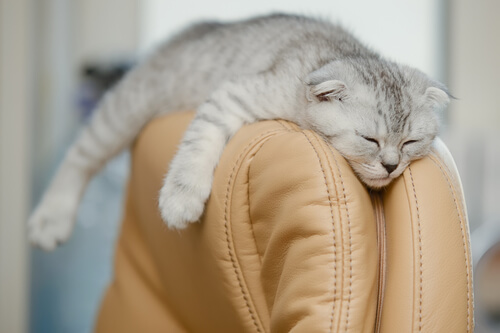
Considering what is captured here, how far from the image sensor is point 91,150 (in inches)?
54.6

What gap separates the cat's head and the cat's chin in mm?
45

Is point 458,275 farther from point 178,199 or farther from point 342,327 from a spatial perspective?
point 178,199

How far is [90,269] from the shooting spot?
2482 millimetres

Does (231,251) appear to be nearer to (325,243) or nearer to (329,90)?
(325,243)

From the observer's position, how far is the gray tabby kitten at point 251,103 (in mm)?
782

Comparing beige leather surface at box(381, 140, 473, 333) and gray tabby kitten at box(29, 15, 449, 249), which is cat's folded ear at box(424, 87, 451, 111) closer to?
gray tabby kitten at box(29, 15, 449, 249)

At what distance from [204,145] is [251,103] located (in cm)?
12

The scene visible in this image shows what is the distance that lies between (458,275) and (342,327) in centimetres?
14

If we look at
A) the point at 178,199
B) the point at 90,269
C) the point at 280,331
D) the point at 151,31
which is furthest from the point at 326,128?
the point at 151,31

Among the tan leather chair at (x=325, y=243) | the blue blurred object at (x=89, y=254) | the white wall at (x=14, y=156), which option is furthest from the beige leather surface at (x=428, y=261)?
the blue blurred object at (x=89, y=254)

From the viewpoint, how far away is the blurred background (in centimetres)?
189

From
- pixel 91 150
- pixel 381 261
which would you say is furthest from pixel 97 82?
pixel 381 261

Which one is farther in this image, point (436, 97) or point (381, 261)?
point (436, 97)

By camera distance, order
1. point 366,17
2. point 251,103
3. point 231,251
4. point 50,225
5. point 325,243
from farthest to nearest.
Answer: point 366,17
point 50,225
point 251,103
point 231,251
point 325,243
